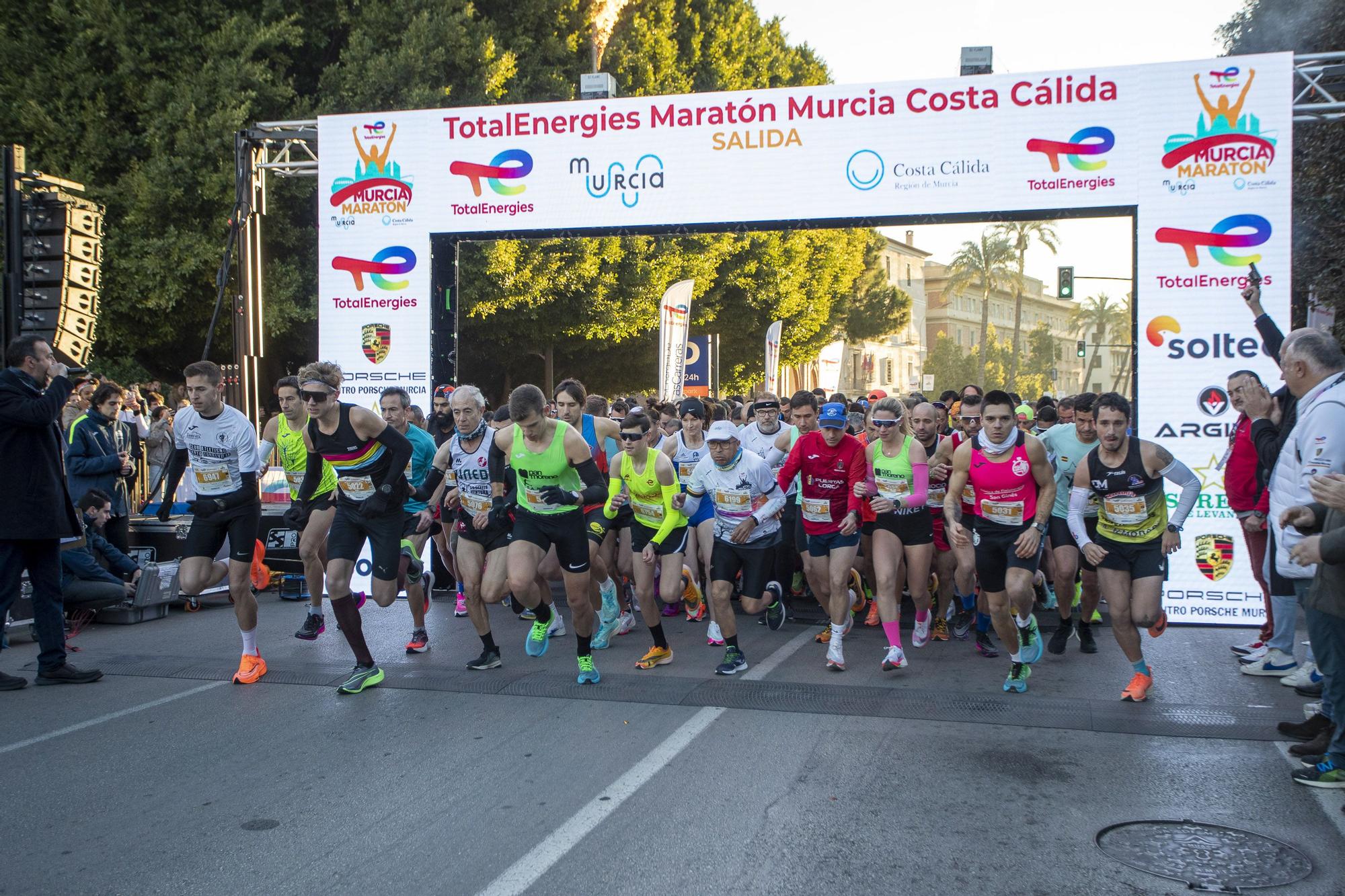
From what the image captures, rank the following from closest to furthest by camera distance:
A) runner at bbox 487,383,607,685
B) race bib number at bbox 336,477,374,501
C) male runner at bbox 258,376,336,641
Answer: runner at bbox 487,383,607,685, race bib number at bbox 336,477,374,501, male runner at bbox 258,376,336,641

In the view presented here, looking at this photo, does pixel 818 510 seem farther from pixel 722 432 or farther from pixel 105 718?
pixel 105 718

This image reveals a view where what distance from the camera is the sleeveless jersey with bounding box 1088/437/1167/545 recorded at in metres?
6.80

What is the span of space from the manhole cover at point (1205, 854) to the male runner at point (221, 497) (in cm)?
574

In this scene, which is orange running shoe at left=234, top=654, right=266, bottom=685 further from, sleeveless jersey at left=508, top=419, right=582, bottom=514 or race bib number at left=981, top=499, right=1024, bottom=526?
race bib number at left=981, top=499, right=1024, bottom=526

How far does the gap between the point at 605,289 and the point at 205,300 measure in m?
9.88

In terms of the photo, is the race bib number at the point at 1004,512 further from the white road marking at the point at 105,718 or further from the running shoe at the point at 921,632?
the white road marking at the point at 105,718

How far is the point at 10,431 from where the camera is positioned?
7.46 metres

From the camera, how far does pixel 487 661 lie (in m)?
8.02

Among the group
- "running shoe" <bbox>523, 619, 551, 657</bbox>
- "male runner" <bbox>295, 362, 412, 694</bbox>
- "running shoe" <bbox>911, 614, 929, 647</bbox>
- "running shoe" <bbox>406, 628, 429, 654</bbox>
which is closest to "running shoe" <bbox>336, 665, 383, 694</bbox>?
"male runner" <bbox>295, 362, 412, 694</bbox>

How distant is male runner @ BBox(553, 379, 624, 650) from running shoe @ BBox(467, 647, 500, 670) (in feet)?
2.86

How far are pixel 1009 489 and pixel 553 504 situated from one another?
308 centimetres

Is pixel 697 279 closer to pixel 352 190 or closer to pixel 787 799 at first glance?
pixel 352 190

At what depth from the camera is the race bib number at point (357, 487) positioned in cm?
759

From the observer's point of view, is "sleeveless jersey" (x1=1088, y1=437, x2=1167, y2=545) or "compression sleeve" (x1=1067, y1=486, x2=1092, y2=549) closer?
"sleeveless jersey" (x1=1088, y1=437, x2=1167, y2=545)
